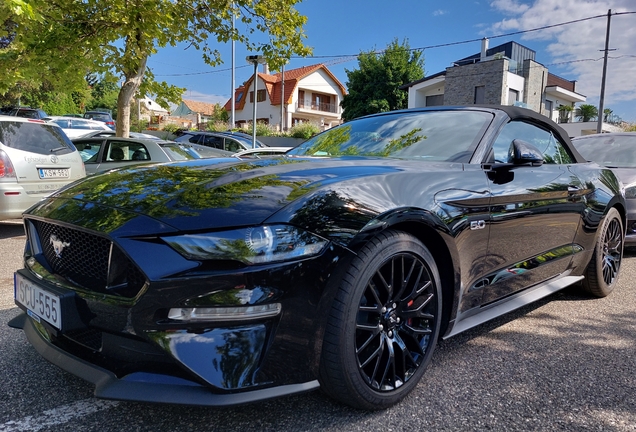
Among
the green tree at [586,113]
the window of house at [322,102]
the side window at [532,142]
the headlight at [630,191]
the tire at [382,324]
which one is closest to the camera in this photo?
the tire at [382,324]

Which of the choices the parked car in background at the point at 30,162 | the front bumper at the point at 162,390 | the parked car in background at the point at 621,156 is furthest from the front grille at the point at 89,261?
the parked car in background at the point at 621,156

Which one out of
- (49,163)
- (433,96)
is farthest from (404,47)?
(49,163)

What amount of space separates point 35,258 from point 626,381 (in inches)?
115

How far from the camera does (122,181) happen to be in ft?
7.22

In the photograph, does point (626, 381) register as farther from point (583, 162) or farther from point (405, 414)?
point (583, 162)

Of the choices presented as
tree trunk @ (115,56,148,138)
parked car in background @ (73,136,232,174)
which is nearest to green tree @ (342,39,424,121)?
tree trunk @ (115,56,148,138)

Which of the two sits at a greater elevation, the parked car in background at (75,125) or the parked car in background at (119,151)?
the parked car in background at (75,125)

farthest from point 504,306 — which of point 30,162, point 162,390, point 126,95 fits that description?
point 126,95

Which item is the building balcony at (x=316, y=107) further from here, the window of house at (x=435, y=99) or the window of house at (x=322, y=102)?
the window of house at (x=435, y=99)

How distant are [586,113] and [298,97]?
25.8m

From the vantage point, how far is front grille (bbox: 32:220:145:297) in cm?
164

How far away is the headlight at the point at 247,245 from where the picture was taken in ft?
5.18

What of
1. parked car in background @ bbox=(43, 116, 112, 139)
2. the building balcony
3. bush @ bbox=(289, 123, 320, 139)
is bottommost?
parked car in background @ bbox=(43, 116, 112, 139)

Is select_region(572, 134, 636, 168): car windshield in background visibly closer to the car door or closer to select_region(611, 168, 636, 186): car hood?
select_region(611, 168, 636, 186): car hood
